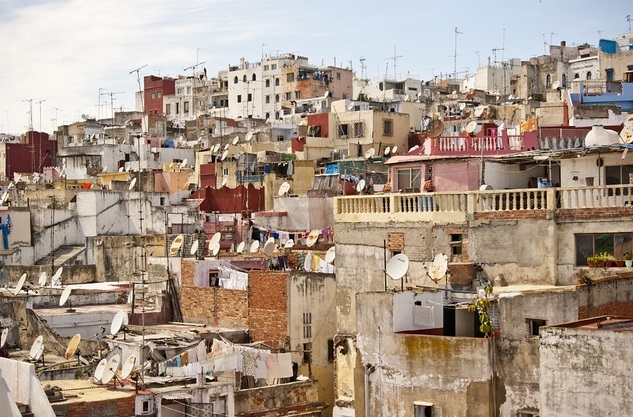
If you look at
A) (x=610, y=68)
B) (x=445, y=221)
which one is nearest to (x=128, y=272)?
(x=445, y=221)

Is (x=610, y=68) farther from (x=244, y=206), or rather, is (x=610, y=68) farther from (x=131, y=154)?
(x=131, y=154)

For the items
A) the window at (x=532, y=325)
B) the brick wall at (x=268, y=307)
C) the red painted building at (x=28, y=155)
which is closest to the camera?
the window at (x=532, y=325)

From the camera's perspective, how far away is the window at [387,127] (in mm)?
54062

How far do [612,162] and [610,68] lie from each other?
34.2 meters

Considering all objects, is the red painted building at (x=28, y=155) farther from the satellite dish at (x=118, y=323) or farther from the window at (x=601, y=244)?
the window at (x=601, y=244)

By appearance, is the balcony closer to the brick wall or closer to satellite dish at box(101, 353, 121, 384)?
the brick wall

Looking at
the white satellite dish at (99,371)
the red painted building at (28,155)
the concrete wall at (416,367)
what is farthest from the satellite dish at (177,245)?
the red painted building at (28,155)

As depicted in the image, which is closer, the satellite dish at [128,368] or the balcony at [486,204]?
the balcony at [486,204]

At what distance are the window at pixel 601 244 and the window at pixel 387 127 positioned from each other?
31.2 meters

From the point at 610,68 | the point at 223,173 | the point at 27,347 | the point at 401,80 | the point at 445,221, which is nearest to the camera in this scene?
the point at 445,221

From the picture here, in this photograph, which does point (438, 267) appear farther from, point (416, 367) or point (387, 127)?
point (387, 127)

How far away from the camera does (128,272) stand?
4350 centimetres

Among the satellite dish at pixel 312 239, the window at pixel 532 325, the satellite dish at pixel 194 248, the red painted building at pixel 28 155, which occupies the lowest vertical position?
the window at pixel 532 325

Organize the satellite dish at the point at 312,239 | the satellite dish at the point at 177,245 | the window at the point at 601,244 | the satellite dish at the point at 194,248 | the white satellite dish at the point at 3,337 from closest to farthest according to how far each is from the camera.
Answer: the window at the point at 601,244 < the white satellite dish at the point at 3,337 < the satellite dish at the point at 312,239 < the satellite dish at the point at 194,248 < the satellite dish at the point at 177,245
